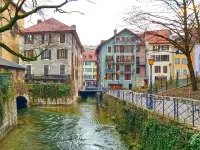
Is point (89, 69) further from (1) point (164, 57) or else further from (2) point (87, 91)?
(2) point (87, 91)

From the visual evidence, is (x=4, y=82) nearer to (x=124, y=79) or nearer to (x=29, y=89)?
(x=29, y=89)

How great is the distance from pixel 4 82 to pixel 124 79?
43719 mm

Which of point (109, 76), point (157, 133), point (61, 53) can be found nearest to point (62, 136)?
point (157, 133)

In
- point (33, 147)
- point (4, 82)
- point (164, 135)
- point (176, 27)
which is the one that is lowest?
point (33, 147)

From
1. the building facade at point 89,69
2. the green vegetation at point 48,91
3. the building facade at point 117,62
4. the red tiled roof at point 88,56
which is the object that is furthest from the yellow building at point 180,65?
the red tiled roof at point 88,56

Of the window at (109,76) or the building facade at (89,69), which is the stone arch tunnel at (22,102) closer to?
the window at (109,76)

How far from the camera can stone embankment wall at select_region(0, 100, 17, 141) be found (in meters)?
17.6

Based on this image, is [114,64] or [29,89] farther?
[114,64]

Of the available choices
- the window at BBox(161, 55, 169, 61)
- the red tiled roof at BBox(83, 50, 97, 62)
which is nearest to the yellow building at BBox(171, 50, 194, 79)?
the window at BBox(161, 55, 169, 61)

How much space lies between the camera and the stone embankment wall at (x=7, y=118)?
57.6 feet

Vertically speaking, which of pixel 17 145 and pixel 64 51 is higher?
pixel 64 51

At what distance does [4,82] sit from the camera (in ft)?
65.7

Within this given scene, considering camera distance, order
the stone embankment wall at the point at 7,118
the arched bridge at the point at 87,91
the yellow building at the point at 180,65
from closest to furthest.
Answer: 1. the stone embankment wall at the point at 7,118
2. the arched bridge at the point at 87,91
3. the yellow building at the point at 180,65

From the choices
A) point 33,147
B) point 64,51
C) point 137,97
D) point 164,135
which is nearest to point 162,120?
point 164,135
